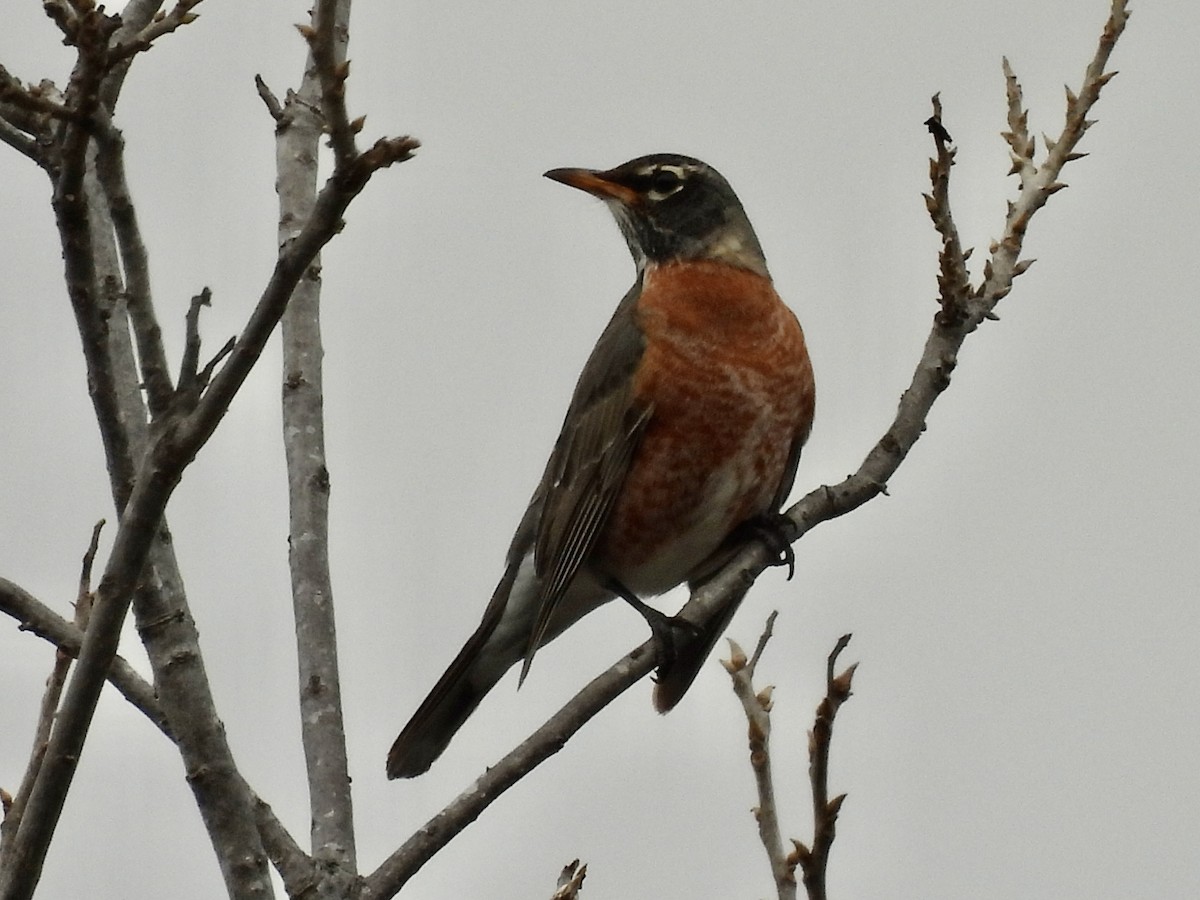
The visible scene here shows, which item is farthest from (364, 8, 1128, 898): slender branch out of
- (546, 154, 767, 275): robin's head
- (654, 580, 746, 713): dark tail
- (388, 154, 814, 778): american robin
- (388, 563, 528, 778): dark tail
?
(546, 154, 767, 275): robin's head

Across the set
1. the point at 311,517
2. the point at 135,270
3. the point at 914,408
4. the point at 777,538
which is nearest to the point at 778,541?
the point at 777,538

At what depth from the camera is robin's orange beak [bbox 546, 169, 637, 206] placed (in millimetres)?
6219

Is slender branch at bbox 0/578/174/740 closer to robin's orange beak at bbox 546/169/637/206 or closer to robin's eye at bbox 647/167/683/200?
robin's orange beak at bbox 546/169/637/206

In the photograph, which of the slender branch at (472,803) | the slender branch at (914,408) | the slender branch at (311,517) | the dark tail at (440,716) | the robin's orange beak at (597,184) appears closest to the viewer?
the slender branch at (472,803)

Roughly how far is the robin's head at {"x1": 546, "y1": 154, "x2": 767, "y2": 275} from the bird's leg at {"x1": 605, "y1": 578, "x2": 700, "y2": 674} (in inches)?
53.1

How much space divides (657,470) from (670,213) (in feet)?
4.03

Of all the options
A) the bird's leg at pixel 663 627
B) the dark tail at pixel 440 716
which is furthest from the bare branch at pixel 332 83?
the dark tail at pixel 440 716

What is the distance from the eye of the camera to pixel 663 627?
521 centimetres

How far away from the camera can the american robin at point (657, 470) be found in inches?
224

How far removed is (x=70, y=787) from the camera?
3012 mm

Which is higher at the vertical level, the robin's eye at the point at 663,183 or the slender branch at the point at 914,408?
the robin's eye at the point at 663,183

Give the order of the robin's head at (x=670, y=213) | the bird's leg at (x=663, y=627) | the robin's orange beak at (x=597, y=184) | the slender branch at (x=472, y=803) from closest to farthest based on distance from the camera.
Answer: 1. the slender branch at (x=472, y=803)
2. the bird's leg at (x=663, y=627)
3. the robin's orange beak at (x=597, y=184)
4. the robin's head at (x=670, y=213)

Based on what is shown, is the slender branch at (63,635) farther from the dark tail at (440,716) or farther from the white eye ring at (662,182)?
the white eye ring at (662,182)

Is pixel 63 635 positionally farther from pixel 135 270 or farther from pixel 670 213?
pixel 670 213
